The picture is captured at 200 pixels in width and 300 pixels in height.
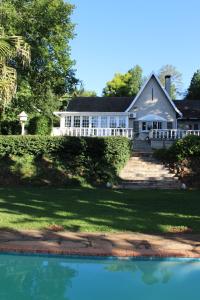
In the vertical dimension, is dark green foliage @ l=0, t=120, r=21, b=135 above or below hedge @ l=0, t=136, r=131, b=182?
above

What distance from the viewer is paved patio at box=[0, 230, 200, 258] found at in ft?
26.8

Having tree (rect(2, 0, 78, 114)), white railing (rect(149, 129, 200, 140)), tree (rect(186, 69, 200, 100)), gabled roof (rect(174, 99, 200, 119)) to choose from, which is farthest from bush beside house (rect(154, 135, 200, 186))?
tree (rect(186, 69, 200, 100))

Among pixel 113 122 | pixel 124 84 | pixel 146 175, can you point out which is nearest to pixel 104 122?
pixel 113 122

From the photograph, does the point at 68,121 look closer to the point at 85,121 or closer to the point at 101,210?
the point at 85,121

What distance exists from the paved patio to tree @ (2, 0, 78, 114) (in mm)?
26160

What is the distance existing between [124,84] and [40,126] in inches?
1438

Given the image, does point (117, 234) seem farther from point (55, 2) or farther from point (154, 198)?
point (55, 2)

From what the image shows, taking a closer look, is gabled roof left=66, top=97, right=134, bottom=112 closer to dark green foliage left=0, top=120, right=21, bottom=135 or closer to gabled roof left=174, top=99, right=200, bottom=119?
gabled roof left=174, top=99, right=200, bottom=119

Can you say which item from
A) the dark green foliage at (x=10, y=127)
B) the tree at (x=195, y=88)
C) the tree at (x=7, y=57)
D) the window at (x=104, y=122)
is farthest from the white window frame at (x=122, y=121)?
the tree at (x=7, y=57)

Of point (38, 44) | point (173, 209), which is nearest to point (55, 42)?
point (38, 44)

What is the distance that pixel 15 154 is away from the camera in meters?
22.3

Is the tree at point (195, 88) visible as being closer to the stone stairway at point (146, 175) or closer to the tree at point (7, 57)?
the stone stairway at point (146, 175)

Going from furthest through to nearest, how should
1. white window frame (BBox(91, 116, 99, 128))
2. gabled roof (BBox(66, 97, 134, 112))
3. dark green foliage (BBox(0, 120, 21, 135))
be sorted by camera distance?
gabled roof (BBox(66, 97, 134, 112)) → white window frame (BBox(91, 116, 99, 128)) → dark green foliage (BBox(0, 120, 21, 135))

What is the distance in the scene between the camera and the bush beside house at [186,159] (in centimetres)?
2155
